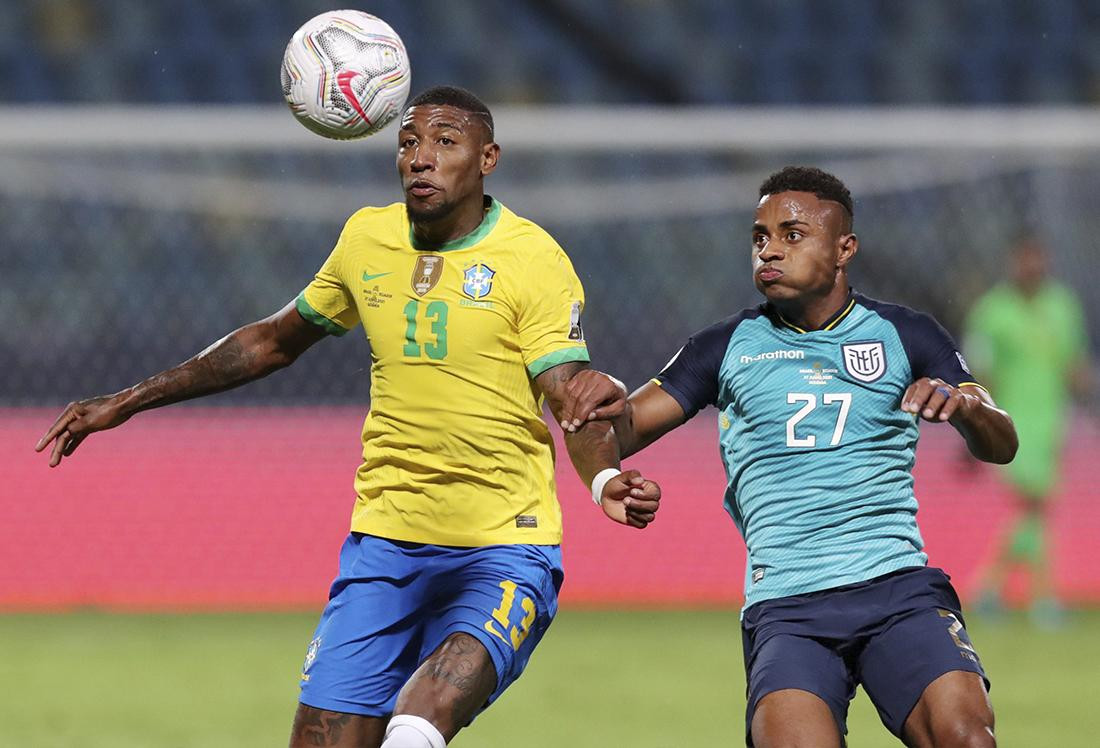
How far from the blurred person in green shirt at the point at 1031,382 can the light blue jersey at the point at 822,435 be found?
6.06 m

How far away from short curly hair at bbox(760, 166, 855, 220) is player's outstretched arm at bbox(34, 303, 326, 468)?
1467mm

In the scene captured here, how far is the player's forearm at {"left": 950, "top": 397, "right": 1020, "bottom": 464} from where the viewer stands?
4.53 m

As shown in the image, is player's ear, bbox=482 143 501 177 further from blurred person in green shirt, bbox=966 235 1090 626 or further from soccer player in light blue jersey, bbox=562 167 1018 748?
blurred person in green shirt, bbox=966 235 1090 626

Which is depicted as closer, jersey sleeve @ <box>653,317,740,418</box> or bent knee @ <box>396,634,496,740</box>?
bent knee @ <box>396,634,496,740</box>

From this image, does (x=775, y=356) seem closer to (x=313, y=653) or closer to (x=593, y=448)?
(x=593, y=448)

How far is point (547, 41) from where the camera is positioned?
54.7 feet

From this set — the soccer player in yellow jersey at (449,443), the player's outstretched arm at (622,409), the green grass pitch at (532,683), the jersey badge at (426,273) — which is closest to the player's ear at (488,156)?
the soccer player in yellow jersey at (449,443)

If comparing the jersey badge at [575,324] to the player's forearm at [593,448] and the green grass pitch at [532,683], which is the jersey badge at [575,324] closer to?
the player's forearm at [593,448]

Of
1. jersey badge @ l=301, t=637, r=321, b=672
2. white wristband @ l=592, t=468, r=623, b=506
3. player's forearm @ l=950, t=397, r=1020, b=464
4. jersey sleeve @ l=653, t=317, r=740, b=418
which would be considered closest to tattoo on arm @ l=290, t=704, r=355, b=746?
jersey badge @ l=301, t=637, r=321, b=672

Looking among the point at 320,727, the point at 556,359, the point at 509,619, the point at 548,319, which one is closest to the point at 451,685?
the point at 509,619

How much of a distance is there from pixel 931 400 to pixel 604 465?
0.89 meters

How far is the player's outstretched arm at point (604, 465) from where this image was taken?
4344mm

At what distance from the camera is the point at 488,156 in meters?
5.07

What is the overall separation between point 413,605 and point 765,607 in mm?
989
